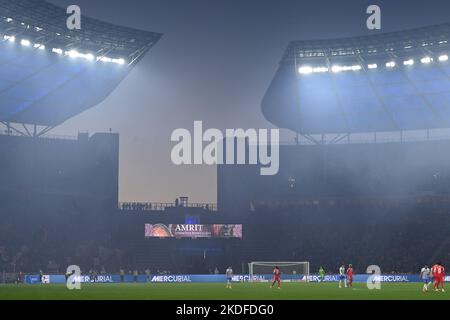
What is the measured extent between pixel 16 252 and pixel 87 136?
1702 cm

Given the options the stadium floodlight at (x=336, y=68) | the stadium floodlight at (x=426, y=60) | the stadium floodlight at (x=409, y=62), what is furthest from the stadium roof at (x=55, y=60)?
the stadium floodlight at (x=426, y=60)

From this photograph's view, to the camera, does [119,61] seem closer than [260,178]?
Yes

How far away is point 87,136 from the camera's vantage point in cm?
8181

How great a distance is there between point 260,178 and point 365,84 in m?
16.8

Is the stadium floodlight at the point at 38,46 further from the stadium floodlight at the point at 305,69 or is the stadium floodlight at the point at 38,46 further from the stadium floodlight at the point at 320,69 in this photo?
the stadium floodlight at the point at 320,69

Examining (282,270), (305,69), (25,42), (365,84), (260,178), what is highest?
(25,42)

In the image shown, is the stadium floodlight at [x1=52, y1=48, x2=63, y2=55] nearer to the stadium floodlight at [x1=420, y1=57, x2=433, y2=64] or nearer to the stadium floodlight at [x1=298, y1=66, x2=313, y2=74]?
the stadium floodlight at [x1=298, y1=66, x2=313, y2=74]

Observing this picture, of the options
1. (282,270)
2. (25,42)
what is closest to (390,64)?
(282,270)

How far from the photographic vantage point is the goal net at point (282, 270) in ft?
229

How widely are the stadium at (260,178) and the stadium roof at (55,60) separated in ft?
0.48

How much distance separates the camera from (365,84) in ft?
263

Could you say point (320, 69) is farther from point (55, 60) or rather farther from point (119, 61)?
point (55, 60)
